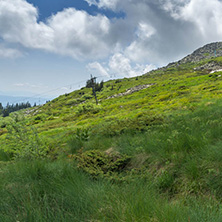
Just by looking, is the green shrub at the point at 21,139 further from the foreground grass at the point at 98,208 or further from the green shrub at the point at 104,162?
the foreground grass at the point at 98,208

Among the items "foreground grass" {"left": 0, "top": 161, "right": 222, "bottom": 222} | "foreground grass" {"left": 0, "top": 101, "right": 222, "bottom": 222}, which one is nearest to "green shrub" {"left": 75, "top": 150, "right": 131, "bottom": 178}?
"foreground grass" {"left": 0, "top": 101, "right": 222, "bottom": 222}

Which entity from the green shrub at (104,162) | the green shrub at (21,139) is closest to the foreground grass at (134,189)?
the green shrub at (104,162)

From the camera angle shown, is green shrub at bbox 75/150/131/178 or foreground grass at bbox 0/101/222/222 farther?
green shrub at bbox 75/150/131/178

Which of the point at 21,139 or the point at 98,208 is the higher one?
the point at 21,139

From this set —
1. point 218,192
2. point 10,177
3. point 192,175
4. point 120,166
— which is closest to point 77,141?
point 120,166

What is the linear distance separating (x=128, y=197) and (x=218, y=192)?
91.1 inches

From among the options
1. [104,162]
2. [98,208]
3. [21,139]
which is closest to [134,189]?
[98,208]

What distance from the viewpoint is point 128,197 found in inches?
98.5

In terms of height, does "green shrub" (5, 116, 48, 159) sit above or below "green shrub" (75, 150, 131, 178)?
above

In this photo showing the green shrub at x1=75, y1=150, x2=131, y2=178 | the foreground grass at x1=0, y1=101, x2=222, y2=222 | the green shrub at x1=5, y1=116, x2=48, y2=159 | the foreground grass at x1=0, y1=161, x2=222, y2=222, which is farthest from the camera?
the green shrub at x1=5, y1=116, x2=48, y2=159

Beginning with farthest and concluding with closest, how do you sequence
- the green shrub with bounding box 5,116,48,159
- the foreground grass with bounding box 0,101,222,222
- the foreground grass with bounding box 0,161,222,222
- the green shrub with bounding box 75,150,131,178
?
the green shrub with bounding box 5,116,48,159 < the green shrub with bounding box 75,150,131,178 < the foreground grass with bounding box 0,101,222,222 < the foreground grass with bounding box 0,161,222,222

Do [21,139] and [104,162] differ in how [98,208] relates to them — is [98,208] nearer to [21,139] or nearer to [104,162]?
[104,162]

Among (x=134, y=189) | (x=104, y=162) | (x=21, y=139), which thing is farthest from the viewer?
(x=21, y=139)

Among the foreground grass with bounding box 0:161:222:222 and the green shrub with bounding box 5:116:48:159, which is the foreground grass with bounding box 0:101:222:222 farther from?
the green shrub with bounding box 5:116:48:159
